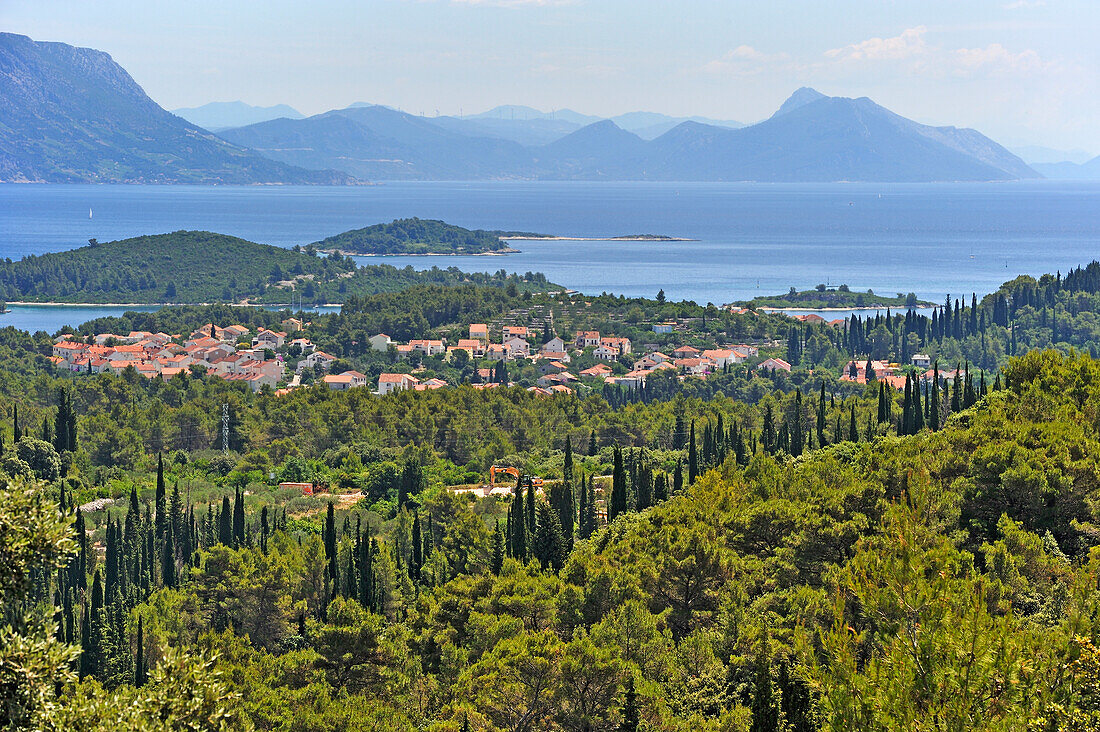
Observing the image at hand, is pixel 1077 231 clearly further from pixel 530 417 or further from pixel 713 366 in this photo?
pixel 530 417

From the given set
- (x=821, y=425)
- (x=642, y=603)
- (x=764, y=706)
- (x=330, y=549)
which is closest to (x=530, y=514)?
(x=330, y=549)

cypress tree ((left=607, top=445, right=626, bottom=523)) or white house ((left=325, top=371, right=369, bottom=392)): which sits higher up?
cypress tree ((left=607, top=445, right=626, bottom=523))

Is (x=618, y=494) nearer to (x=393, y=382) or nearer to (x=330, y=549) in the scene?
(x=330, y=549)

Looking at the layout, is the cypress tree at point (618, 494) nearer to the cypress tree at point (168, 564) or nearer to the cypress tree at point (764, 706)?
the cypress tree at point (168, 564)

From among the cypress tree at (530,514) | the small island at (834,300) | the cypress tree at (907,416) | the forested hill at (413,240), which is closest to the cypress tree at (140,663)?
the cypress tree at (530,514)

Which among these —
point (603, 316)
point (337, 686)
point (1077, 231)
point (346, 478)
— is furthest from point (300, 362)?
point (1077, 231)

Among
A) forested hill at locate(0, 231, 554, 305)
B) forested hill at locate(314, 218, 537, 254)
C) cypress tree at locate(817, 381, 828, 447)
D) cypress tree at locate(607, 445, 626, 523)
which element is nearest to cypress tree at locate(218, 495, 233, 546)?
cypress tree at locate(607, 445, 626, 523)

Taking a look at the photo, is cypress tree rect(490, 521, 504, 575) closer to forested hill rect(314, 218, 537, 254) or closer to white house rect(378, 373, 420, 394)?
white house rect(378, 373, 420, 394)
